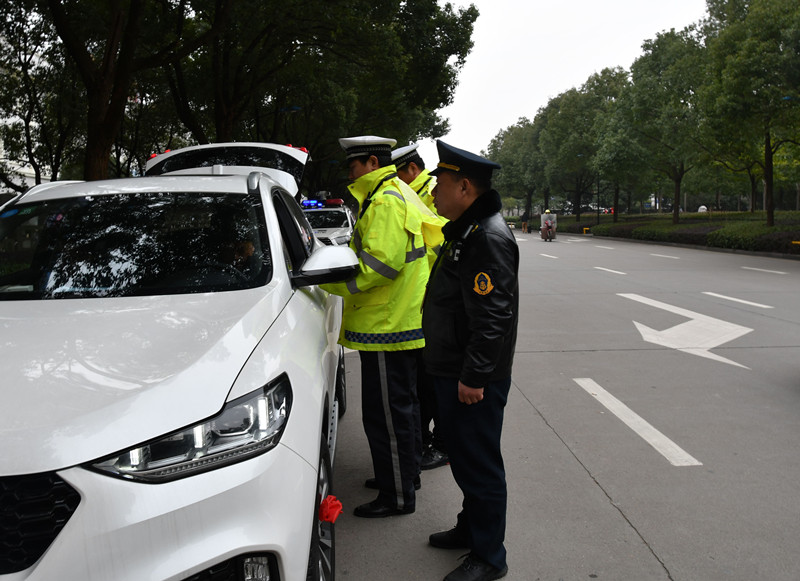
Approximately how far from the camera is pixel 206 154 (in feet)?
22.0

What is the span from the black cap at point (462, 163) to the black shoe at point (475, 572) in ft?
→ 5.58

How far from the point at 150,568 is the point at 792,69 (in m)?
24.5

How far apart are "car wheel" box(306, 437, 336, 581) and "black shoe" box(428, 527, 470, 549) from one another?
30.7 inches

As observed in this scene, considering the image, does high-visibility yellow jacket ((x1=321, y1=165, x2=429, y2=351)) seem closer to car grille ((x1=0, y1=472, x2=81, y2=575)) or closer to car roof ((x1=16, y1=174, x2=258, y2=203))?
car roof ((x1=16, y1=174, x2=258, y2=203))

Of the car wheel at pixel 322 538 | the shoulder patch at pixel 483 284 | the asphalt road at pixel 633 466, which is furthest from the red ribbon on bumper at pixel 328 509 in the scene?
the shoulder patch at pixel 483 284

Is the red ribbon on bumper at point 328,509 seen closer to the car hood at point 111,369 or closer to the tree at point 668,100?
the car hood at point 111,369

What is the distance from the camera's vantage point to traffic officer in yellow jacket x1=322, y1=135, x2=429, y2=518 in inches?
139

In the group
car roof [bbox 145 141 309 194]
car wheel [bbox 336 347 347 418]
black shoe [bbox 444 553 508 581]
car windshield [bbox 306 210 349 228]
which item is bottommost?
black shoe [bbox 444 553 508 581]

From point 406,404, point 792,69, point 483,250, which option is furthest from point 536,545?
point 792,69

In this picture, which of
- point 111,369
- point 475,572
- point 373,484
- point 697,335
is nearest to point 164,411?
point 111,369

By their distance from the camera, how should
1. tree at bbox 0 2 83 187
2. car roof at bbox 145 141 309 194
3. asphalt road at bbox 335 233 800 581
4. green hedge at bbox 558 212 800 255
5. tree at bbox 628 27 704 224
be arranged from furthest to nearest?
1. tree at bbox 628 27 704 224
2. green hedge at bbox 558 212 800 255
3. tree at bbox 0 2 83 187
4. car roof at bbox 145 141 309 194
5. asphalt road at bbox 335 233 800 581

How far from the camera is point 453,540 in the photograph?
3377 millimetres

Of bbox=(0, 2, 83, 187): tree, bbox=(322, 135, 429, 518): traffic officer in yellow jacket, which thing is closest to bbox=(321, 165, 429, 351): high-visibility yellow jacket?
bbox=(322, 135, 429, 518): traffic officer in yellow jacket

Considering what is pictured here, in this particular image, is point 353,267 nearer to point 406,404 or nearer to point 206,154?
point 406,404
